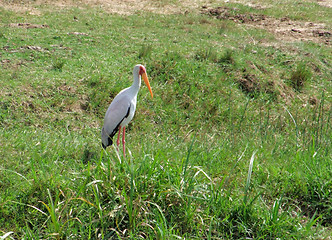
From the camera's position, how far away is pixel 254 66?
884cm

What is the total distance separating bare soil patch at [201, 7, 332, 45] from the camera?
38.7 feet

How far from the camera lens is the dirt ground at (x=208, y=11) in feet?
38.4

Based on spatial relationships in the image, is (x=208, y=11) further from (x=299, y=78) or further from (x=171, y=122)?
(x=171, y=122)

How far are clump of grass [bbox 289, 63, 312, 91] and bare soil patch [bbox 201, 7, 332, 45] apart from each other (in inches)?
120

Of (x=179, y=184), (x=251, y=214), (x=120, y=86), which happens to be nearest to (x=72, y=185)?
(x=179, y=184)

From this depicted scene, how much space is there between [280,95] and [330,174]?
497 centimetres

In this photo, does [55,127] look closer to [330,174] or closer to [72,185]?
[72,185]

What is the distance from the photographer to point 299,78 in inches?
343

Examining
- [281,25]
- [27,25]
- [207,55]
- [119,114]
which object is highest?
[27,25]

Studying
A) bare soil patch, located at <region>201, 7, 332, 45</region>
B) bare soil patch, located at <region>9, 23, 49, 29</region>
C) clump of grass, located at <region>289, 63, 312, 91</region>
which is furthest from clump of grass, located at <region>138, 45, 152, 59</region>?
bare soil patch, located at <region>201, 7, 332, 45</region>

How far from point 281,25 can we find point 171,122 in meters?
7.79

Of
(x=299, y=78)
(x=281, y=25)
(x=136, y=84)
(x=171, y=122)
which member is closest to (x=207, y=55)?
(x=299, y=78)

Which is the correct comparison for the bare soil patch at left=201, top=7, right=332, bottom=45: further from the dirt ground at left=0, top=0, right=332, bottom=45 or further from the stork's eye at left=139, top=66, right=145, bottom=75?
the stork's eye at left=139, top=66, right=145, bottom=75

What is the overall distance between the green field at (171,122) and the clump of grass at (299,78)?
30 millimetres
